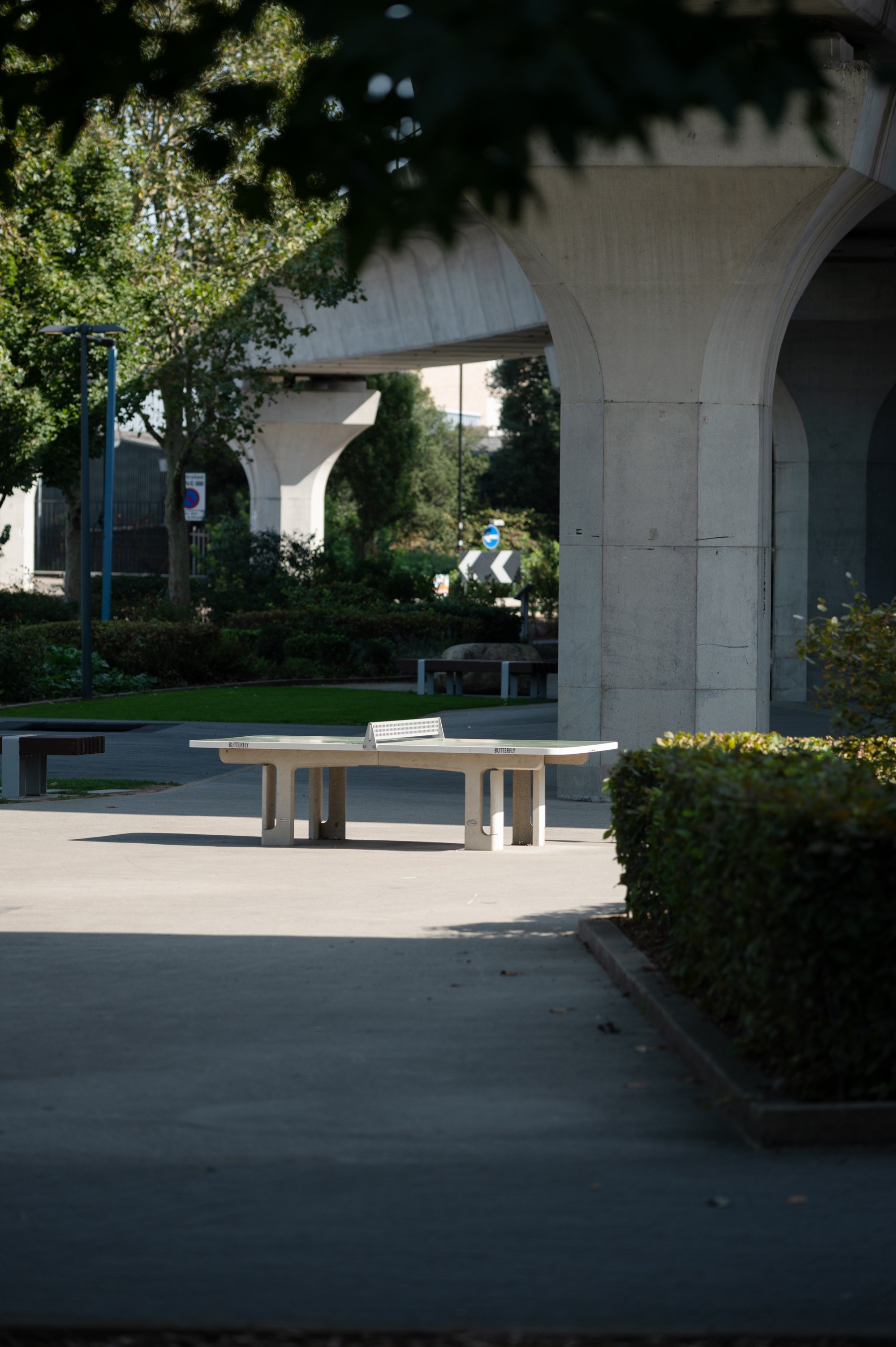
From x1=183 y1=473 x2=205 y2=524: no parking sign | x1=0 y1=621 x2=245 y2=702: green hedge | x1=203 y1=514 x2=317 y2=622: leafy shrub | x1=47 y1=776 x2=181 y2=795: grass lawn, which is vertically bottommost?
x1=47 y1=776 x2=181 y2=795: grass lawn

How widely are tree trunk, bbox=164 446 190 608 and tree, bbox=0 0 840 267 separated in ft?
121

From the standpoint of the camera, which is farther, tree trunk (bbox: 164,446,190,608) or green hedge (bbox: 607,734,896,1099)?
tree trunk (bbox: 164,446,190,608)

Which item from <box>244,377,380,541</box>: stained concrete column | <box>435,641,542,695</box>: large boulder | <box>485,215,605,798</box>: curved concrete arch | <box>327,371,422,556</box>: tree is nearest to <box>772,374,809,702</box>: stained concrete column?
<box>435,641,542,695</box>: large boulder

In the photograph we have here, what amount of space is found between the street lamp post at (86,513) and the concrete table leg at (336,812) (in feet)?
50.4

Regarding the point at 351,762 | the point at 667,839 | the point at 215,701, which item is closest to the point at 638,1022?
the point at 667,839

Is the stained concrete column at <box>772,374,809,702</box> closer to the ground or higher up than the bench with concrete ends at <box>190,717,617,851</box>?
higher up

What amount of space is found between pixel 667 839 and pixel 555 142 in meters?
4.52

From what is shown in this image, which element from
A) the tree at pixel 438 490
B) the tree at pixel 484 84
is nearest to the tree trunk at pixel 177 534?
the tree at pixel 438 490

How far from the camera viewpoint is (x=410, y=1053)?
21.4 ft

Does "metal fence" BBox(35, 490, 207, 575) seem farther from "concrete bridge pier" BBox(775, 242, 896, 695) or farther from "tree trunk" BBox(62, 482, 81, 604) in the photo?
"concrete bridge pier" BBox(775, 242, 896, 695)

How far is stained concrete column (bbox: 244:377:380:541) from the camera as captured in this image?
45.5 metres

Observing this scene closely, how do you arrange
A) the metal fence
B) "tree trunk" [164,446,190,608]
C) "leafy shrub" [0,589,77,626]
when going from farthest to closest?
the metal fence → "tree trunk" [164,446,190,608] → "leafy shrub" [0,589,77,626]

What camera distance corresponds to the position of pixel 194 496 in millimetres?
43125

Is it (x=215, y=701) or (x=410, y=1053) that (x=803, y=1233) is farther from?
(x=215, y=701)
